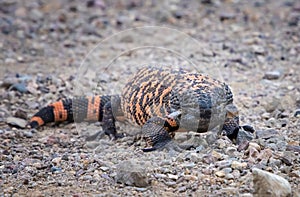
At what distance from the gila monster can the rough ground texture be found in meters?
0.13

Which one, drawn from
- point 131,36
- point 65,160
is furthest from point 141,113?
point 131,36

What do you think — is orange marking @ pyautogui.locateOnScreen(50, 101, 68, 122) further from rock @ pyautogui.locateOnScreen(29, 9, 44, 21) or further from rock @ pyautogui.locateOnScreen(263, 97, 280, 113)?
rock @ pyautogui.locateOnScreen(29, 9, 44, 21)

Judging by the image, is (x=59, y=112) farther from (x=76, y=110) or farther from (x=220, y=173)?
(x=220, y=173)

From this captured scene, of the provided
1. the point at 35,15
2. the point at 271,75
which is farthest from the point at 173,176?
the point at 35,15

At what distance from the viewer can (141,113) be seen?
12.0 ft

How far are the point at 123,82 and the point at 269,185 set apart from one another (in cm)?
240

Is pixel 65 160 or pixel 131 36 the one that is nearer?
pixel 65 160

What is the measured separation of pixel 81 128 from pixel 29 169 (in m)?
0.91

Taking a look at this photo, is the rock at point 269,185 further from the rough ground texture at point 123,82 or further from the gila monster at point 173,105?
the gila monster at point 173,105

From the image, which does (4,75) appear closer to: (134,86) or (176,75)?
(134,86)

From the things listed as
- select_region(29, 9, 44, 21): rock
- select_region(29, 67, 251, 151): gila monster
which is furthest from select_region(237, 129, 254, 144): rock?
select_region(29, 9, 44, 21): rock

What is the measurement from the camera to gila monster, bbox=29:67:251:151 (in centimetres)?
328

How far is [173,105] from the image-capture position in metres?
3.38

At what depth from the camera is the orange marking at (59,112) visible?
4223 mm
